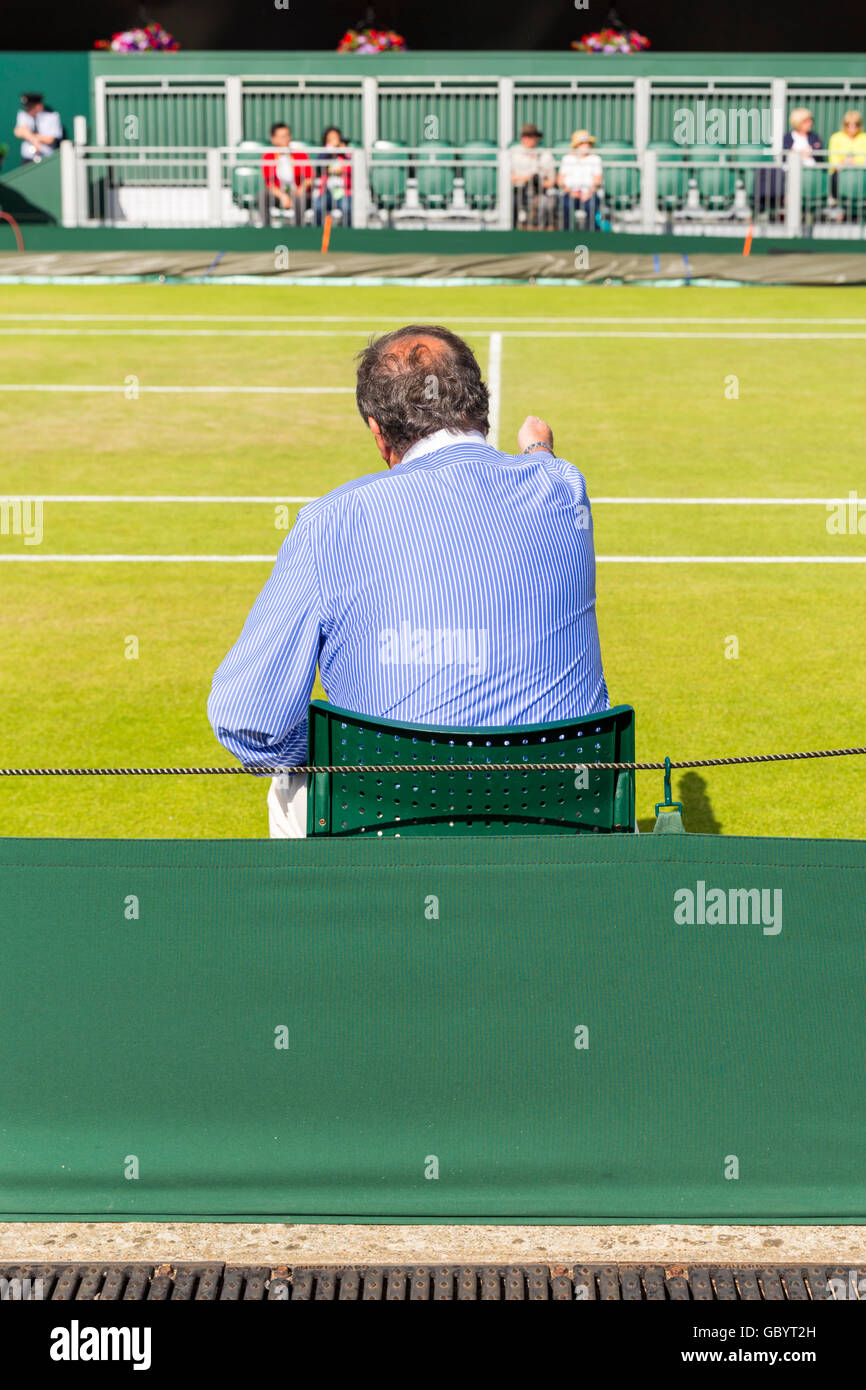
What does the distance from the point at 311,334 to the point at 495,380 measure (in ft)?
14.7

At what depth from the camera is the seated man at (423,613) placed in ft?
14.5

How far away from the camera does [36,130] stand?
112 feet

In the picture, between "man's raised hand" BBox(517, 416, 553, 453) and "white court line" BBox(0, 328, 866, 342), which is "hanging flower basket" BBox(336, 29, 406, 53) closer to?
"white court line" BBox(0, 328, 866, 342)

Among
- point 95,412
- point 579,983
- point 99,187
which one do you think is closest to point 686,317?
point 95,412

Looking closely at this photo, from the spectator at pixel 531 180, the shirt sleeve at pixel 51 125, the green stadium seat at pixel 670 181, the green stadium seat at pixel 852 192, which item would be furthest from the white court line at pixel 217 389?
the shirt sleeve at pixel 51 125

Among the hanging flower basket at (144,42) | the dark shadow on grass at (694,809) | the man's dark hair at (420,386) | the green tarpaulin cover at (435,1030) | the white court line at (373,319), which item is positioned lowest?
the dark shadow on grass at (694,809)

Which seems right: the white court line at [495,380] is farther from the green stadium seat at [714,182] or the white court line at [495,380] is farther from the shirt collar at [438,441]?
the green stadium seat at [714,182]

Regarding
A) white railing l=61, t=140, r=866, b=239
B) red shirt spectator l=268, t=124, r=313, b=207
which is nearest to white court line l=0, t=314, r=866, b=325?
white railing l=61, t=140, r=866, b=239

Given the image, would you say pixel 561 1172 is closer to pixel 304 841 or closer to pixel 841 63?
pixel 304 841

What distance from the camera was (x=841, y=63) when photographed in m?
33.3

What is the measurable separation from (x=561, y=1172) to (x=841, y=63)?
1308 inches

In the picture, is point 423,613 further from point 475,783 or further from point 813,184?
point 813,184

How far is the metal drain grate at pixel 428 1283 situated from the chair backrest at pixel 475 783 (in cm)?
104

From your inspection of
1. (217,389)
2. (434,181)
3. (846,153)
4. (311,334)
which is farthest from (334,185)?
(217,389)
